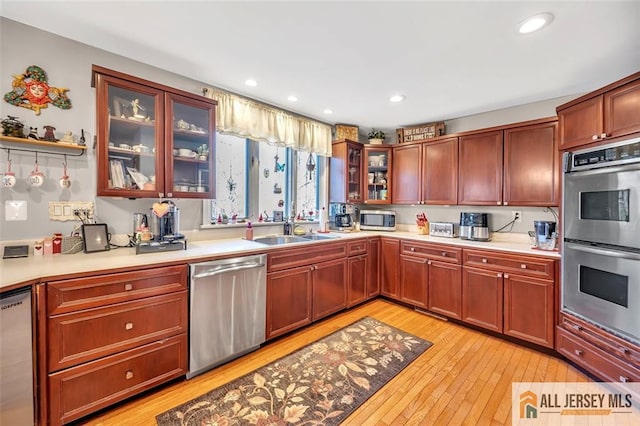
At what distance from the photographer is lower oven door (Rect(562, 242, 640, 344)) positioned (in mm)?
1786

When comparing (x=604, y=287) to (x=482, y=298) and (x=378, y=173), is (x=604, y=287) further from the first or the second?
(x=378, y=173)

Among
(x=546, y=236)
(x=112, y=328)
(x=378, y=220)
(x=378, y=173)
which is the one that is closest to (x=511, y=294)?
(x=546, y=236)

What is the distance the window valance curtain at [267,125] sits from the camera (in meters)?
2.76

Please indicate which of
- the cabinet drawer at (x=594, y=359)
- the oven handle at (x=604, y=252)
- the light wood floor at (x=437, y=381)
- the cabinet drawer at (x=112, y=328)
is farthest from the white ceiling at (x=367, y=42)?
the light wood floor at (x=437, y=381)

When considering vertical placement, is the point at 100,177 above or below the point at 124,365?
above

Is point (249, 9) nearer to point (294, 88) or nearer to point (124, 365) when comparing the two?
point (294, 88)

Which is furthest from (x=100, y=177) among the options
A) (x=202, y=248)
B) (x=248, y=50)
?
(x=248, y=50)

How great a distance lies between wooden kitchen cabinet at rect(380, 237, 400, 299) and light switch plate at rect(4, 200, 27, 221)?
352 centimetres

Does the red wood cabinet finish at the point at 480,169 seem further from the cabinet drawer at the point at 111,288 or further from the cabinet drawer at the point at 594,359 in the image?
the cabinet drawer at the point at 111,288

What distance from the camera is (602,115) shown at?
1966 millimetres

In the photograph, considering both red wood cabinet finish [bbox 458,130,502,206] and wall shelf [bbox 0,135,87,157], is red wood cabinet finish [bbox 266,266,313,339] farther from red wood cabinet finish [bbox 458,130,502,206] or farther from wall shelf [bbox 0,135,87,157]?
red wood cabinet finish [bbox 458,130,502,206]

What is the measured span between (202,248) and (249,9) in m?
1.83

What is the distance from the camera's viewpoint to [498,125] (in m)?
3.21

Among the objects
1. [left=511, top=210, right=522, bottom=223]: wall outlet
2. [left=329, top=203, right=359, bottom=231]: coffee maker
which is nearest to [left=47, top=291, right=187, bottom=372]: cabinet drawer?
[left=329, top=203, right=359, bottom=231]: coffee maker
